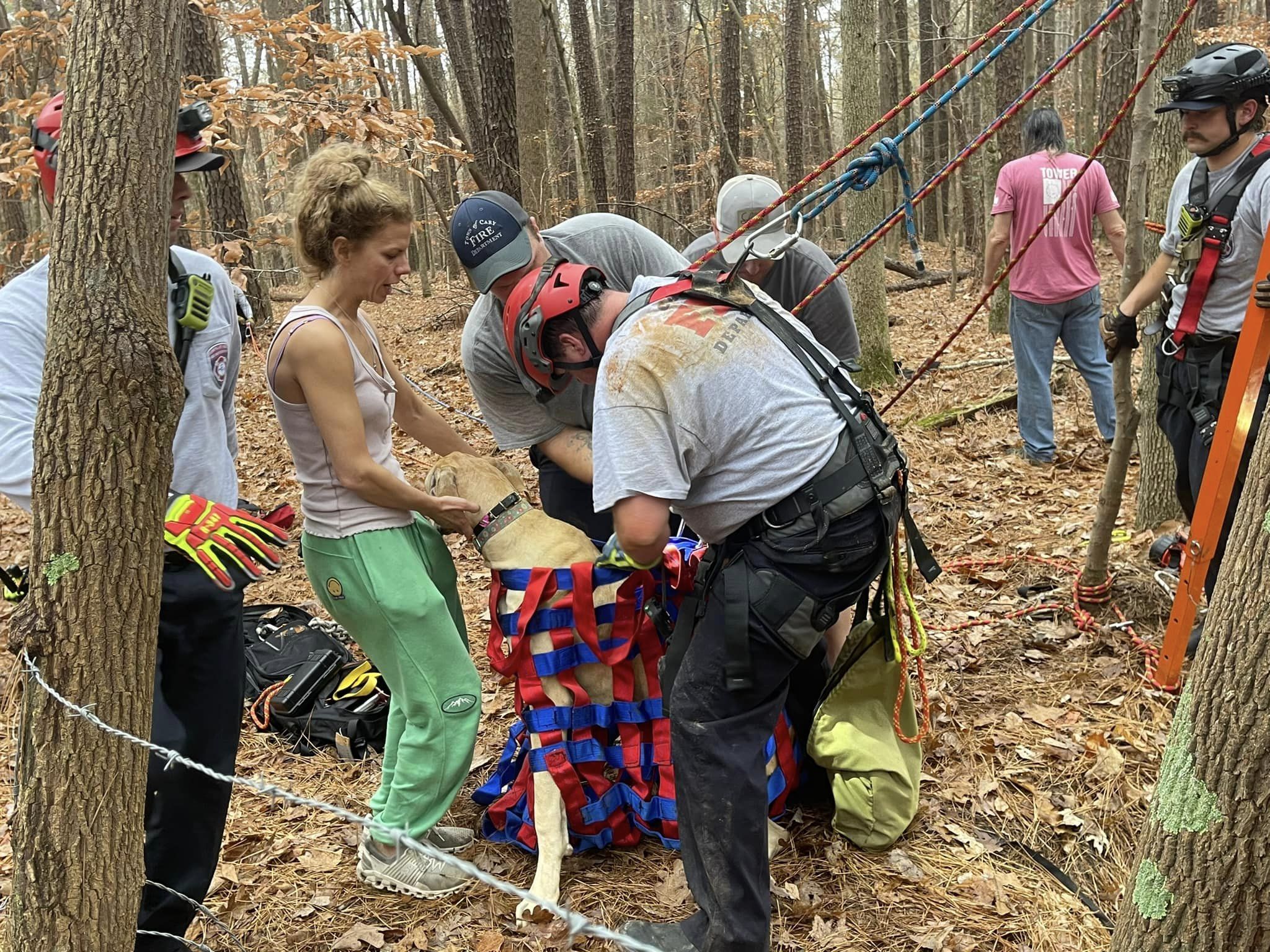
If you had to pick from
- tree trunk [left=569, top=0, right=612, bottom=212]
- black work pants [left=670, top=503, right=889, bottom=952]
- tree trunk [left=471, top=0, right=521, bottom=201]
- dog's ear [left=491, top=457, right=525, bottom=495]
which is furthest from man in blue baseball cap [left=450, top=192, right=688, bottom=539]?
tree trunk [left=569, top=0, right=612, bottom=212]

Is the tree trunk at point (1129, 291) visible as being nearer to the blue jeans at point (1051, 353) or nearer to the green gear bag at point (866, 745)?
the green gear bag at point (866, 745)

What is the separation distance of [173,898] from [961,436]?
6.71 meters

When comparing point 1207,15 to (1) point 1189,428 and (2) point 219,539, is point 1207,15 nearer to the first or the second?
(1) point 1189,428

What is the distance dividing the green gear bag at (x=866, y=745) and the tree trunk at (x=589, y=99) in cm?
942

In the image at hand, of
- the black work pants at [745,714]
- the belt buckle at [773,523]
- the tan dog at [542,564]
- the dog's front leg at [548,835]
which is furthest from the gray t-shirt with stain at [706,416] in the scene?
the dog's front leg at [548,835]

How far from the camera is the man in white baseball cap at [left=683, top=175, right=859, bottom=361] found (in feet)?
13.6

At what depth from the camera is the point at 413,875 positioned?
323cm

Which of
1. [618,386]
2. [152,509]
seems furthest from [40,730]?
[618,386]

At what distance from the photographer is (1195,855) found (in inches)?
70.2

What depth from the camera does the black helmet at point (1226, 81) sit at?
142 inches

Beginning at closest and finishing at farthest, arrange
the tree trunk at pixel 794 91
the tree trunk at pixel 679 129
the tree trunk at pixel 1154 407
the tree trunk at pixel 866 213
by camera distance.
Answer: the tree trunk at pixel 1154 407, the tree trunk at pixel 866 213, the tree trunk at pixel 794 91, the tree trunk at pixel 679 129

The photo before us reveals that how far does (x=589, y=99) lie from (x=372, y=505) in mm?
12481

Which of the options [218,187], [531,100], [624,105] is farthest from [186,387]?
[624,105]

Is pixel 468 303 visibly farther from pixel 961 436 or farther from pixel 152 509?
pixel 152 509
